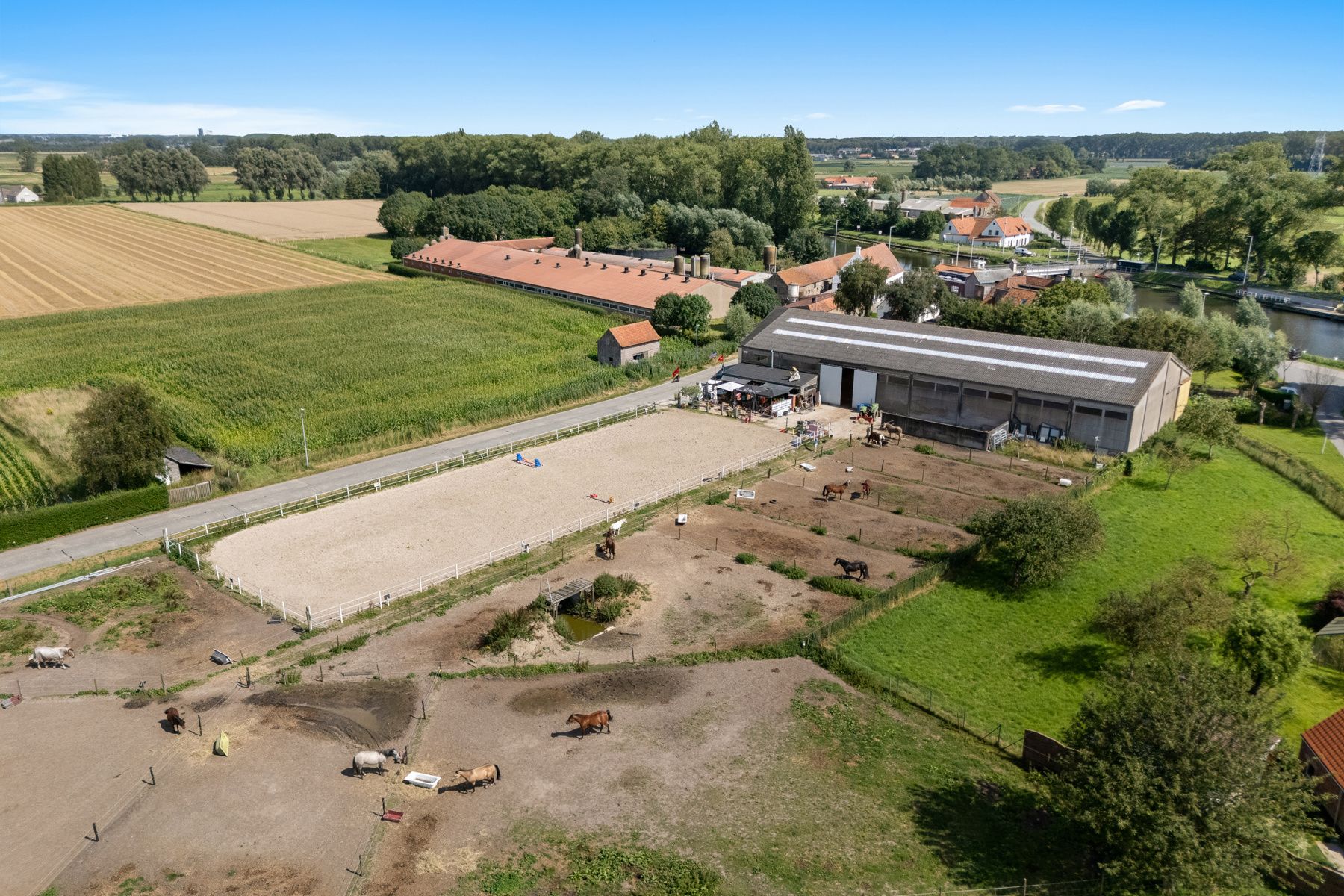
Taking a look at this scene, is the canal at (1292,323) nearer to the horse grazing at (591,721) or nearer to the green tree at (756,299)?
the green tree at (756,299)

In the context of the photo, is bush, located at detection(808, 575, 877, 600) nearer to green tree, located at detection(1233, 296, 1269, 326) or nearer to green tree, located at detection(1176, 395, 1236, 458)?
green tree, located at detection(1176, 395, 1236, 458)

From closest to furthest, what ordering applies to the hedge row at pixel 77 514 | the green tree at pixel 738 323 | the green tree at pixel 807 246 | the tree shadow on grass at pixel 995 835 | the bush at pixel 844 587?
1. the tree shadow on grass at pixel 995 835
2. the bush at pixel 844 587
3. the hedge row at pixel 77 514
4. the green tree at pixel 738 323
5. the green tree at pixel 807 246

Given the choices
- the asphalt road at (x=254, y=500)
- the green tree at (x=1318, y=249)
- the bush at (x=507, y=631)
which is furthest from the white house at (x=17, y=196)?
the green tree at (x=1318, y=249)

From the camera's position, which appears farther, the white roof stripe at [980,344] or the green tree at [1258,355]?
the green tree at [1258,355]

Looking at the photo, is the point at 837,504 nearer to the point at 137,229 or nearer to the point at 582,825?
the point at 582,825

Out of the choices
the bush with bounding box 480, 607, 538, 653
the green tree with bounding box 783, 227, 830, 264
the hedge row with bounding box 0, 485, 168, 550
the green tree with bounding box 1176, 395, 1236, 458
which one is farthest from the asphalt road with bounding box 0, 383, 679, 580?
the green tree with bounding box 783, 227, 830, 264
